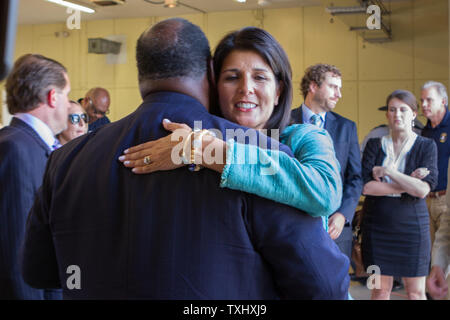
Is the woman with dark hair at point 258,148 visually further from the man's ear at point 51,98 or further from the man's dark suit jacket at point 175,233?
the man's ear at point 51,98

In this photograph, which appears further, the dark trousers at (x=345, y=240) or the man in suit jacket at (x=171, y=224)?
the dark trousers at (x=345, y=240)

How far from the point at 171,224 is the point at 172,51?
1.38 ft

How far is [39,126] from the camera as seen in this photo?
7.24 feet

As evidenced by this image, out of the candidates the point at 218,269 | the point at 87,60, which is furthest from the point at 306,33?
the point at 218,269

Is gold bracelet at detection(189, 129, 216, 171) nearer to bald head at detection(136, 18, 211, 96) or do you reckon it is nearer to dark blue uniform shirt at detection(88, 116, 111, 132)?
bald head at detection(136, 18, 211, 96)

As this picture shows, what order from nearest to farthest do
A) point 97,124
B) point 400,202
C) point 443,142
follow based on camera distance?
point 400,202
point 443,142
point 97,124

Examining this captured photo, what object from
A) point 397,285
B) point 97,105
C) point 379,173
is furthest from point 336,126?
point 97,105

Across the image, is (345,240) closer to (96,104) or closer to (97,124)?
(97,124)

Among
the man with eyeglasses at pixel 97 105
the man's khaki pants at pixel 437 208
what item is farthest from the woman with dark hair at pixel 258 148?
the man with eyeglasses at pixel 97 105

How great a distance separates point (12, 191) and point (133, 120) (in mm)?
987

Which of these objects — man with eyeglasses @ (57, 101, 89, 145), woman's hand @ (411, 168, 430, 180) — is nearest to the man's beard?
woman's hand @ (411, 168, 430, 180)

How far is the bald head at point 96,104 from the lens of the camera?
17.6 feet

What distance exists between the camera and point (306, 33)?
939 centimetres

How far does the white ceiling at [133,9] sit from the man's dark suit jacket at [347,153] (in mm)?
5979
